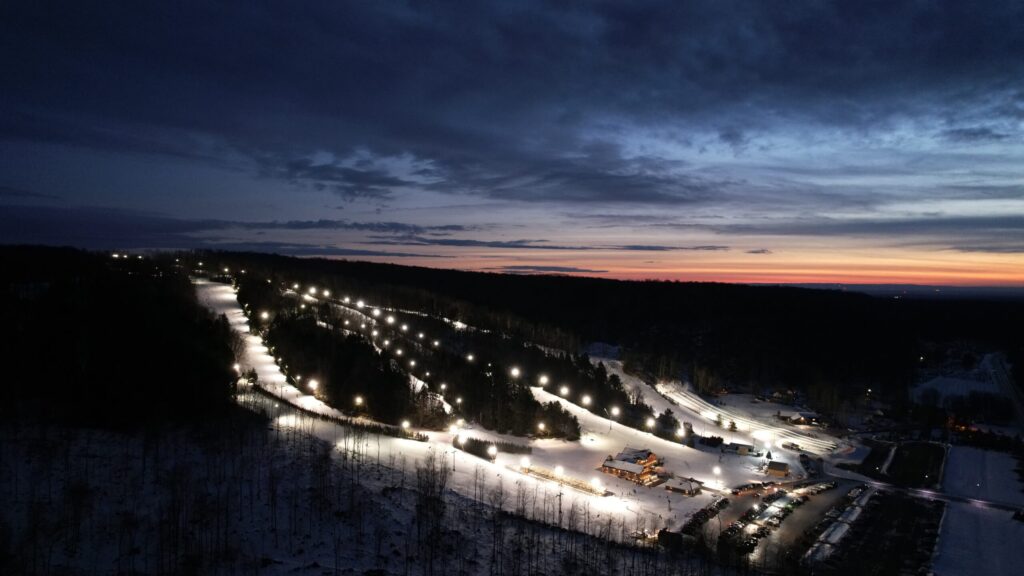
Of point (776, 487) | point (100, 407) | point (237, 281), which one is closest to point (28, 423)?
point (100, 407)

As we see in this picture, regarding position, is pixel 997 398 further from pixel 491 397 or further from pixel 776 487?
pixel 491 397

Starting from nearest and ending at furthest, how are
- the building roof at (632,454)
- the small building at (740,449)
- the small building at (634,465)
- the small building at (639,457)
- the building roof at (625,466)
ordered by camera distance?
the small building at (634,465) → the building roof at (625,466) → the small building at (639,457) → the building roof at (632,454) → the small building at (740,449)

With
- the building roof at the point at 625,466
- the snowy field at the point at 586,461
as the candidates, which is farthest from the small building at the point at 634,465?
the snowy field at the point at 586,461

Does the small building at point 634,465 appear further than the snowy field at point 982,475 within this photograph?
No

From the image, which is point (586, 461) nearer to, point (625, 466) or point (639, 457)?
point (625, 466)

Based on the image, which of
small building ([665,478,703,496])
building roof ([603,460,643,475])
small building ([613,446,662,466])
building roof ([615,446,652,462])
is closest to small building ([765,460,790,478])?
small building ([665,478,703,496])

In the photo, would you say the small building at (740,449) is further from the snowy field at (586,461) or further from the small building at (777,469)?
the small building at (777,469)

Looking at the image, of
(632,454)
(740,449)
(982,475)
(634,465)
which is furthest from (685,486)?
(982,475)
